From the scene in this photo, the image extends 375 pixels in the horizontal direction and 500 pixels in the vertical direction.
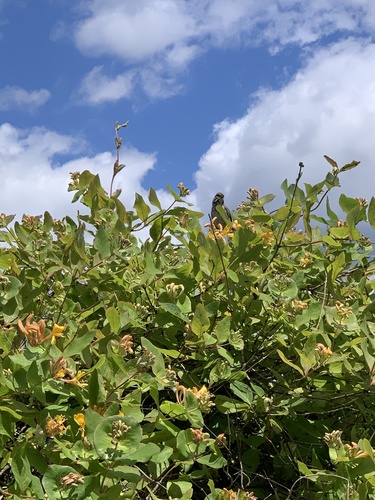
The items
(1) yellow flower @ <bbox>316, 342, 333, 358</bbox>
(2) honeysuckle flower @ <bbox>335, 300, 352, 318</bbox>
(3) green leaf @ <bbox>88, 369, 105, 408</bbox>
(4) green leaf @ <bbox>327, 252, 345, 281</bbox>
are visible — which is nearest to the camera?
(3) green leaf @ <bbox>88, 369, 105, 408</bbox>

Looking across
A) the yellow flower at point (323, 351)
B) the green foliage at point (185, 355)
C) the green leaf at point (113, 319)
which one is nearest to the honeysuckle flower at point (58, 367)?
the green foliage at point (185, 355)

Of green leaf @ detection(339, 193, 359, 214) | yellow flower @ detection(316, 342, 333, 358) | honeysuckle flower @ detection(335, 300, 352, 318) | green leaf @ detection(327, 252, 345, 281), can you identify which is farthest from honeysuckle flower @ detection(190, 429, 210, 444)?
green leaf @ detection(339, 193, 359, 214)

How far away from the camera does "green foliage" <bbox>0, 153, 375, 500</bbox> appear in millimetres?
1405

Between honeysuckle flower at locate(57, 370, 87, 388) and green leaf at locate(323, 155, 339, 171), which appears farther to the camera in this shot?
green leaf at locate(323, 155, 339, 171)

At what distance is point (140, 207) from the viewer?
206cm

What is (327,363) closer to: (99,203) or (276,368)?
(276,368)

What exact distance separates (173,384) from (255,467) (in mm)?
530

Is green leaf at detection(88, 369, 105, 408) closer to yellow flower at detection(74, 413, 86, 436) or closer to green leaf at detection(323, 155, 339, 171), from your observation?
yellow flower at detection(74, 413, 86, 436)

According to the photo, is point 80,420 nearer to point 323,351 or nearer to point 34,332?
point 34,332

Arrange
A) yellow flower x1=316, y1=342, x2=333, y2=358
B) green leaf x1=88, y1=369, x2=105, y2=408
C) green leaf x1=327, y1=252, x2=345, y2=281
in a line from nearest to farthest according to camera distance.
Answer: green leaf x1=88, y1=369, x2=105, y2=408 → yellow flower x1=316, y1=342, x2=333, y2=358 → green leaf x1=327, y1=252, x2=345, y2=281

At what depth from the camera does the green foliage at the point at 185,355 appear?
4.61ft

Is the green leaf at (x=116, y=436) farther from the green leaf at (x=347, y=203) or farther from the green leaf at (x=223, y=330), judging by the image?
the green leaf at (x=347, y=203)

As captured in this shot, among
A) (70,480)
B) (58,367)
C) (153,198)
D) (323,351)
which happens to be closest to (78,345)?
(58,367)

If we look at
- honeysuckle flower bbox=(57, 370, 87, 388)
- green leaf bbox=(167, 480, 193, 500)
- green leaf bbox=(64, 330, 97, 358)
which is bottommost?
green leaf bbox=(167, 480, 193, 500)
